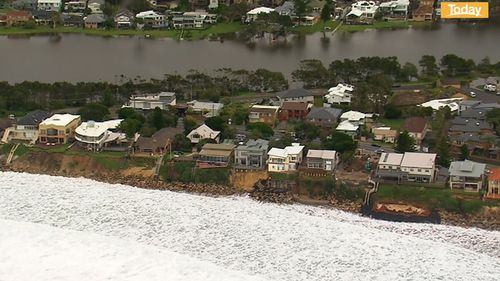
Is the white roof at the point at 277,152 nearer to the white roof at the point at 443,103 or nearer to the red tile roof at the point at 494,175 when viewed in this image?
the red tile roof at the point at 494,175

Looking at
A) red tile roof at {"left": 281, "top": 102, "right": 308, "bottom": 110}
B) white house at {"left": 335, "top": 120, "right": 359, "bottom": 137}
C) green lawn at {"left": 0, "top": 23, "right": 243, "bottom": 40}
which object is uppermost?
green lawn at {"left": 0, "top": 23, "right": 243, "bottom": 40}

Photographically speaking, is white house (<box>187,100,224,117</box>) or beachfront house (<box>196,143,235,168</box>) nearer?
beachfront house (<box>196,143,235,168</box>)

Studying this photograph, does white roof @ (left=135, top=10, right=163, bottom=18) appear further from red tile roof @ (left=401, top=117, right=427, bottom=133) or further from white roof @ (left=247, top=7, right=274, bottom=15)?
red tile roof @ (left=401, top=117, right=427, bottom=133)

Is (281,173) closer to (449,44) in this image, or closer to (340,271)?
(340,271)

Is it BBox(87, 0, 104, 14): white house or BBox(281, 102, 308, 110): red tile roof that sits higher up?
BBox(87, 0, 104, 14): white house

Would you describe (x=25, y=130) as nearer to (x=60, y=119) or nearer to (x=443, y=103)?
(x=60, y=119)

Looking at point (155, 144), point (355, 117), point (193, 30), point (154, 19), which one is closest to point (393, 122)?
point (355, 117)

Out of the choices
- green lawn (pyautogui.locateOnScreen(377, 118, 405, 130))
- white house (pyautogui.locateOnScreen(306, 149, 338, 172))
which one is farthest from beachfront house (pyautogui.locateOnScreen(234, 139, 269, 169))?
green lawn (pyautogui.locateOnScreen(377, 118, 405, 130))

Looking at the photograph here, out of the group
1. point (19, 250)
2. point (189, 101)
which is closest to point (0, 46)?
point (189, 101)
